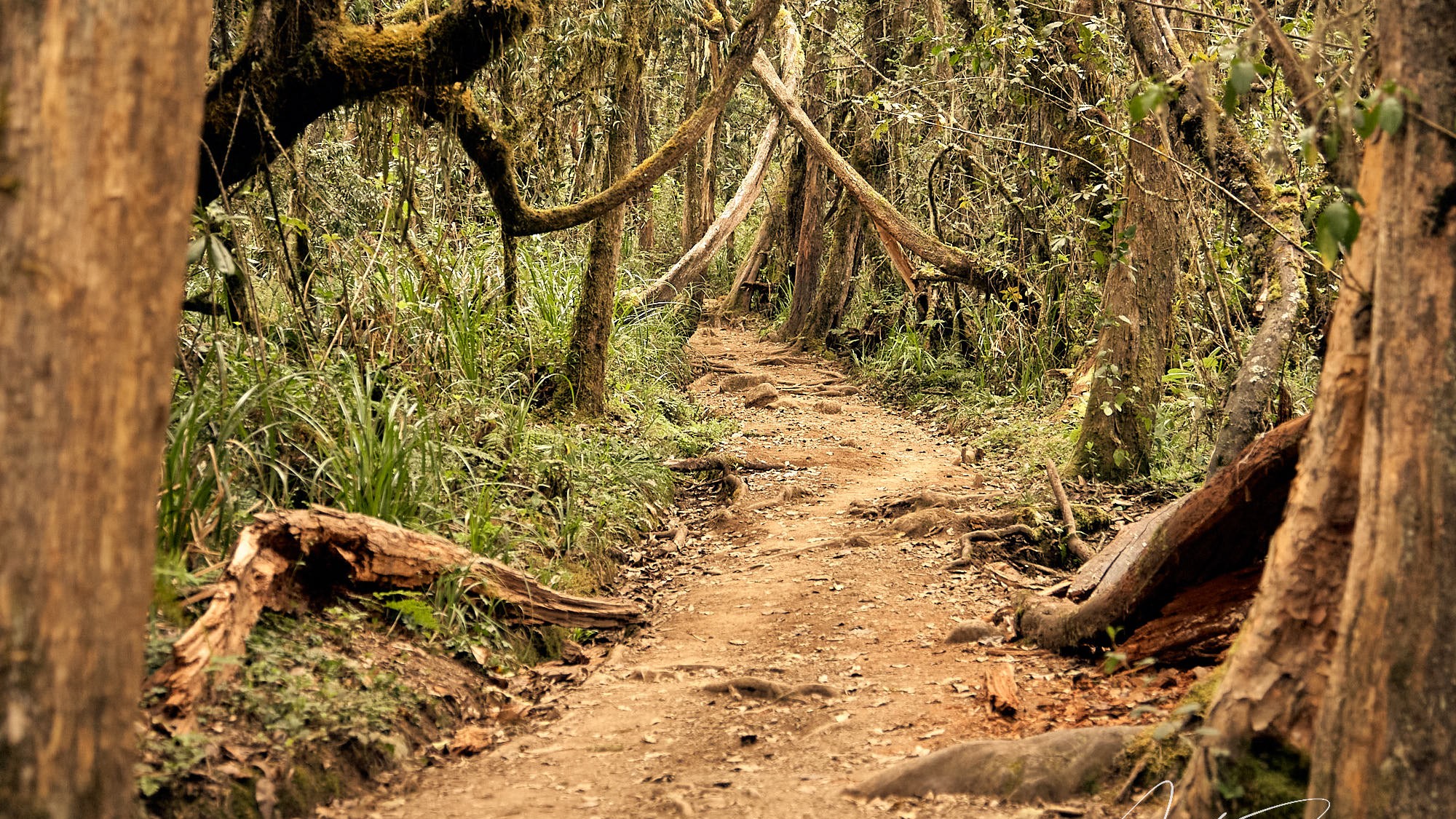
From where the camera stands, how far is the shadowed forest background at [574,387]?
5.36 ft

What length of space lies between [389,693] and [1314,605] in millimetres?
2992

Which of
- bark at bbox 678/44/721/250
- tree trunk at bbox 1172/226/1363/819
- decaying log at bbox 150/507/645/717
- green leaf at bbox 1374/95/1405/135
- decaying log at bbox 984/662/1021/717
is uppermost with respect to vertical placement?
bark at bbox 678/44/721/250

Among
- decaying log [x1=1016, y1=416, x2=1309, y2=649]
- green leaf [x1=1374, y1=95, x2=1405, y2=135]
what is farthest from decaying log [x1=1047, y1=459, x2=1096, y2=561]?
green leaf [x1=1374, y1=95, x2=1405, y2=135]

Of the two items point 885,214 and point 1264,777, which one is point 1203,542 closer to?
point 1264,777

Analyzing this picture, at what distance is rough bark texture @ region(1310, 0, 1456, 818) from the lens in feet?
6.39

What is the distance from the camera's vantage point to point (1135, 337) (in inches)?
264

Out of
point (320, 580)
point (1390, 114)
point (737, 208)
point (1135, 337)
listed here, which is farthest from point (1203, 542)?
point (737, 208)

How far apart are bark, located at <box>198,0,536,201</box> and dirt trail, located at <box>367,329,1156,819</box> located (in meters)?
2.67

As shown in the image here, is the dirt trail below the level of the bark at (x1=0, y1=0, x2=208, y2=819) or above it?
below

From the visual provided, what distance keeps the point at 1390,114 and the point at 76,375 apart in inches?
93.8

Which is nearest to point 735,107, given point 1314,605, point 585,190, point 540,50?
point 585,190

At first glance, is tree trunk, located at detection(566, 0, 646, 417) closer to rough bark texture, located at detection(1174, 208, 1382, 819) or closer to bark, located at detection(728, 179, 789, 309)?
rough bark texture, located at detection(1174, 208, 1382, 819)

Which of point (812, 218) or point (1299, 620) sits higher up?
point (812, 218)

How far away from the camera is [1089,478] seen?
6809 mm
